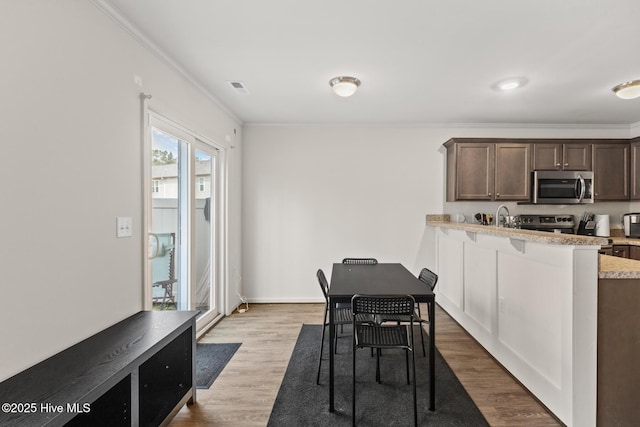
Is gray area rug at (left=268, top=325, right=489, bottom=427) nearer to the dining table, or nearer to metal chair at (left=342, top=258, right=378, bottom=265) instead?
the dining table

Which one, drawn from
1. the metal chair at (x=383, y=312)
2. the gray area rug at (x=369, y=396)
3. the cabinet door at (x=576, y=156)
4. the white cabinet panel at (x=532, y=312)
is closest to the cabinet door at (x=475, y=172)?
the cabinet door at (x=576, y=156)

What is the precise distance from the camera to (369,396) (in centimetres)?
227

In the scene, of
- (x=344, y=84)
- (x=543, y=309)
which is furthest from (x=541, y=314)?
(x=344, y=84)

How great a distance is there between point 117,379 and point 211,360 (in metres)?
1.53

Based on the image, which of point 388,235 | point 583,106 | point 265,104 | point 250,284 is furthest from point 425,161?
point 250,284

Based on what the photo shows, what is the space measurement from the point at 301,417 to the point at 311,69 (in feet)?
8.82

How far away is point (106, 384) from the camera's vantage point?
133cm

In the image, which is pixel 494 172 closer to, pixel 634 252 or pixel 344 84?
pixel 634 252

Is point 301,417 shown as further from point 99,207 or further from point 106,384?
point 99,207

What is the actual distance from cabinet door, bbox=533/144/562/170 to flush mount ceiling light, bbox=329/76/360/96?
281cm

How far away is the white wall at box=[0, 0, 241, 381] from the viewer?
136cm

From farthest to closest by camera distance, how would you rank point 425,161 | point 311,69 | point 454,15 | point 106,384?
point 425,161 < point 311,69 < point 454,15 < point 106,384

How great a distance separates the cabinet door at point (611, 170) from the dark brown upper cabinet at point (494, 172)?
3.09 ft

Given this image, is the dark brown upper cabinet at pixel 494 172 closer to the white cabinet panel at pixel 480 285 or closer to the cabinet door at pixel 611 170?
the cabinet door at pixel 611 170
